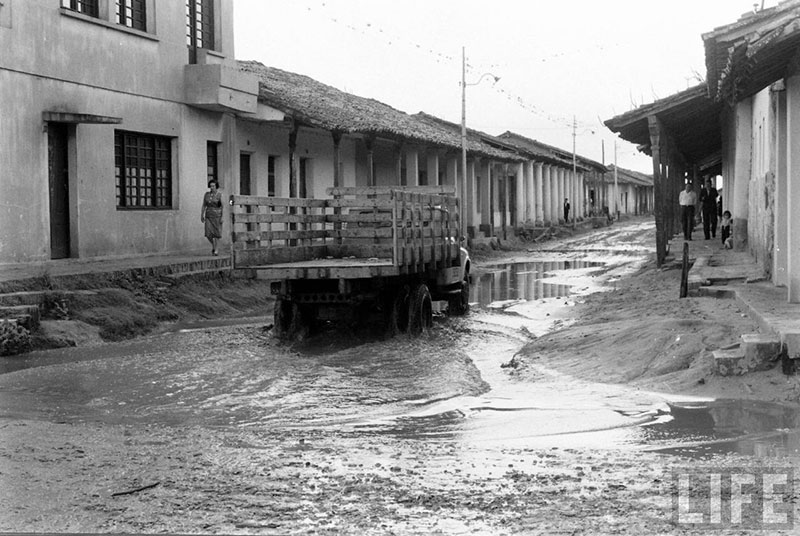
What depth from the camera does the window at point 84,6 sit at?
18.8 metres

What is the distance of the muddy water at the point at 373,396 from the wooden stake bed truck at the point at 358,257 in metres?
0.46

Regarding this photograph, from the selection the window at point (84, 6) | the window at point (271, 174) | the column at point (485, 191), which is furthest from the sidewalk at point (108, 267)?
the column at point (485, 191)

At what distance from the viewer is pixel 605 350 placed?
11148 millimetres

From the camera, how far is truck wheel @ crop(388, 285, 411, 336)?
13242mm

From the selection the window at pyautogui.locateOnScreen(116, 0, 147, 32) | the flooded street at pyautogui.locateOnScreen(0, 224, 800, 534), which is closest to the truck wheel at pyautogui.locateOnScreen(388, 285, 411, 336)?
the flooded street at pyautogui.locateOnScreen(0, 224, 800, 534)

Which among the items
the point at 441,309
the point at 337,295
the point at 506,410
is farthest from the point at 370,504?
the point at 441,309

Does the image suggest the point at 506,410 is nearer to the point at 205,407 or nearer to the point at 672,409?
the point at 672,409

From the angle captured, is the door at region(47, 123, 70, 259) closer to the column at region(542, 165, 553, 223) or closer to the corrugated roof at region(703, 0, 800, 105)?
the corrugated roof at region(703, 0, 800, 105)

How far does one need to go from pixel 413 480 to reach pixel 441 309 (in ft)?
36.2

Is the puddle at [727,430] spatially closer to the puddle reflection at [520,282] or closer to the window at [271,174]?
the puddle reflection at [520,282]

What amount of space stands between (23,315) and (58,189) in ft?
21.2

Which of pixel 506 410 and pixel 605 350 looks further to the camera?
pixel 605 350

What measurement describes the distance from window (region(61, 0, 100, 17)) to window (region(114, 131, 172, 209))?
231 centimetres

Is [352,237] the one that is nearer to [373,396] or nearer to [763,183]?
[373,396]
